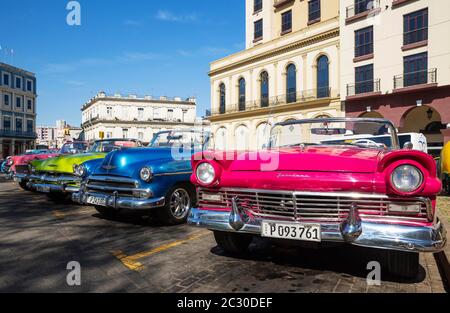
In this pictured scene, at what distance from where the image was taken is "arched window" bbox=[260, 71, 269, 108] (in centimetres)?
2848

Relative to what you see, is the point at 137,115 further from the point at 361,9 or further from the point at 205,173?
the point at 205,173

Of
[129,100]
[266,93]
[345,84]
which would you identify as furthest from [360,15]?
[129,100]

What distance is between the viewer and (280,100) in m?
27.0

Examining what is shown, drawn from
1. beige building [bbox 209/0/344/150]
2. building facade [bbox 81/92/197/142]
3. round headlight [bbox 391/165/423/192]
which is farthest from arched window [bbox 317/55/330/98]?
building facade [bbox 81/92/197/142]

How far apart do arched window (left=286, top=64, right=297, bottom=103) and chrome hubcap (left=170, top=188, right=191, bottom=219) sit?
21.4m

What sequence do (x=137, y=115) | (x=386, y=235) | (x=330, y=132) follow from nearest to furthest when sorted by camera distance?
(x=386, y=235) < (x=330, y=132) < (x=137, y=115)

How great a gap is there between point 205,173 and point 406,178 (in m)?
1.86

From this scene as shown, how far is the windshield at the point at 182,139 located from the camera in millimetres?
7051

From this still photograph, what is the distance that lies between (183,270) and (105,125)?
64.2m

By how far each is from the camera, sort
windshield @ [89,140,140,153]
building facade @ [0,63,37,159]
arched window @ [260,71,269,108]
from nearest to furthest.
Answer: windshield @ [89,140,140,153]
arched window @ [260,71,269,108]
building facade @ [0,63,37,159]

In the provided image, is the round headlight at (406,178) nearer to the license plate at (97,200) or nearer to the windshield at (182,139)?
the license plate at (97,200)

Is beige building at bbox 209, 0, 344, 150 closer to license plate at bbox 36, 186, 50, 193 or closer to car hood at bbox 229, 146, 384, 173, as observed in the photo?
license plate at bbox 36, 186, 50, 193

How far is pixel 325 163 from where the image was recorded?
124 inches

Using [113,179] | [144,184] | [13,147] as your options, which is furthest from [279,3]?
[13,147]
